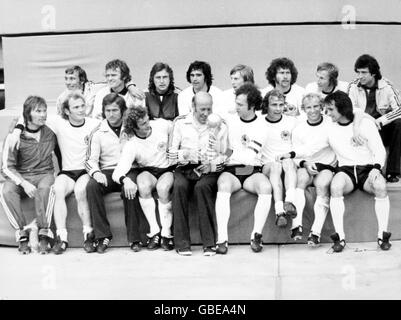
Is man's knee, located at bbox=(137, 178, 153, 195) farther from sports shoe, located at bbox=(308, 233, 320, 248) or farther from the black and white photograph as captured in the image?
sports shoe, located at bbox=(308, 233, 320, 248)

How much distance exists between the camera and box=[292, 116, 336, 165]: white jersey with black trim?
6.54 m

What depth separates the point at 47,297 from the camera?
563cm

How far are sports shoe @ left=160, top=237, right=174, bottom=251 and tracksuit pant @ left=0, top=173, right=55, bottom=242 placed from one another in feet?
2.88

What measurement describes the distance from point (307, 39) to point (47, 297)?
12.8 ft

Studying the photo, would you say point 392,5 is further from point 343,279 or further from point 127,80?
point 343,279

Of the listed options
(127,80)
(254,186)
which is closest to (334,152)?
(254,186)

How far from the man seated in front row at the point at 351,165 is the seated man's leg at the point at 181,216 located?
3.56 feet

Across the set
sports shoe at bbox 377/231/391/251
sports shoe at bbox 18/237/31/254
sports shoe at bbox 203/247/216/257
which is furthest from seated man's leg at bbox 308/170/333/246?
sports shoe at bbox 18/237/31/254

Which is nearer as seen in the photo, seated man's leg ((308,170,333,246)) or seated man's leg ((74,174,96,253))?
seated man's leg ((308,170,333,246))

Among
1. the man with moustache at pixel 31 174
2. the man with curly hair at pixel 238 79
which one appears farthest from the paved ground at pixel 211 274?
the man with curly hair at pixel 238 79

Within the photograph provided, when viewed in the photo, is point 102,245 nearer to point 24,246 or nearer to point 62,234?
point 62,234

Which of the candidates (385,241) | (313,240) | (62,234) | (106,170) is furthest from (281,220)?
(62,234)

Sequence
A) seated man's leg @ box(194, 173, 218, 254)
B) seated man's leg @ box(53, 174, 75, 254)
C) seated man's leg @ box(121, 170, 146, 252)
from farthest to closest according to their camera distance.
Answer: seated man's leg @ box(53, 174, 75, 254)
seated man's leg @ box(121, 170, 146, 252)
seated man's leg @ box(194, 173, 218, 254)

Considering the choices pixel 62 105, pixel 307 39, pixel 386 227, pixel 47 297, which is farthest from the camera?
pixel 307 39
